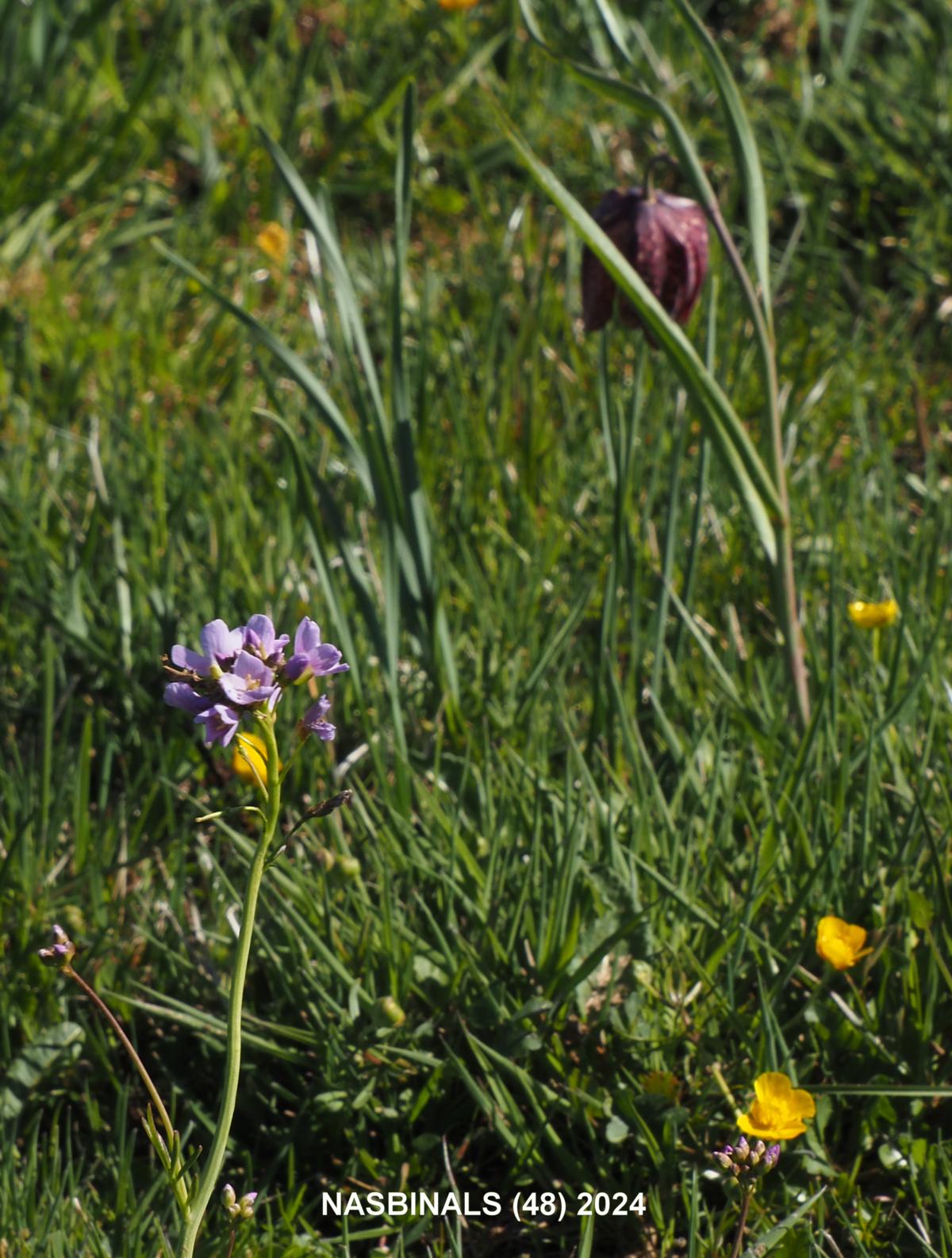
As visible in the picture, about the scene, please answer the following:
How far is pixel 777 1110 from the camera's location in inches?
38.8

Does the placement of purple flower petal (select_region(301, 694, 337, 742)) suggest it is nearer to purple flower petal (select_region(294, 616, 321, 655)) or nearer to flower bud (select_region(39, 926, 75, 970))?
purple flower petal (select_region(294, 616, 321, 655))

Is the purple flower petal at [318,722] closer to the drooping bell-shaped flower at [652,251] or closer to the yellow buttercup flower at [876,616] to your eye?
the drooping bell-shaped flower at [652,251]

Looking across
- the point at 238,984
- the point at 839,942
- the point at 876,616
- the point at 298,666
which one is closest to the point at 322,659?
the point at 298,666

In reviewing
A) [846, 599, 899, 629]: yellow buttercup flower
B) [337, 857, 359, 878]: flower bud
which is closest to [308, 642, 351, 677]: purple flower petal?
[337, 857, 359, 878]: flower bud

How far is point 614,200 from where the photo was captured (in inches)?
54.0

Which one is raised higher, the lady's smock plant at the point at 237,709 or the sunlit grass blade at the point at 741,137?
the sunlit grass blade at the point at 741,137

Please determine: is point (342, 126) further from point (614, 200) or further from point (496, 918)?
point (496, 918)

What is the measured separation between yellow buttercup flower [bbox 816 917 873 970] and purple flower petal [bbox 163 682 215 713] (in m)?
0.56

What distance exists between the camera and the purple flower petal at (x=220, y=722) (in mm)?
764

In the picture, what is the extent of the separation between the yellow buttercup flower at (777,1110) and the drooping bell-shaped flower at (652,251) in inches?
28.7

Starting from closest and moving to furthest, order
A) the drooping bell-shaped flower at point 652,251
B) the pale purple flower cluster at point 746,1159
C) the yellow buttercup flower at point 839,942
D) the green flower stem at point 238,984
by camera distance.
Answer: the green flower stem at point 238,984
the pale purple flower cluster at point 746,1159
the yellow buttercup flower at point 839,942
the drooping bell-shaped flower at point 652,251

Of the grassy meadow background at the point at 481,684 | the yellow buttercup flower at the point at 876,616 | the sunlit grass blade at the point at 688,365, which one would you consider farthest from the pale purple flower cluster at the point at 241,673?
the yellow buttercup flower at the point at 876,616

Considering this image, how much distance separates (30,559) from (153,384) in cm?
A: 59

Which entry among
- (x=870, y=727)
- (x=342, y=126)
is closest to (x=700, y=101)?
(x=342, y=126)
